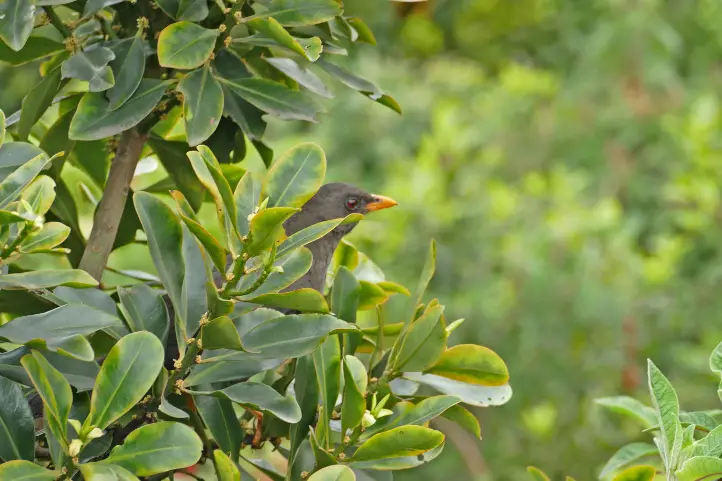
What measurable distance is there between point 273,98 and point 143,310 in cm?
39

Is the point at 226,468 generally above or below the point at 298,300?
below

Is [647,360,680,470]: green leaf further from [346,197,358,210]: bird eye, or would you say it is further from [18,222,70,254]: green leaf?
[346,197,358,210]: bird eye

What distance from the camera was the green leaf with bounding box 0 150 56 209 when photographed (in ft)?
3.77

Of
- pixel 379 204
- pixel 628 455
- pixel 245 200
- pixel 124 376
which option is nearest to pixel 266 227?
pixel 245 200

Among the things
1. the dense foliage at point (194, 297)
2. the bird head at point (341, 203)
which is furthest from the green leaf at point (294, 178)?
the bird head at point (341, 203)

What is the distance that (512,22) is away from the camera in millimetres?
8258

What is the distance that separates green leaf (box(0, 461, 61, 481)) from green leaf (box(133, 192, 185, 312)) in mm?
261

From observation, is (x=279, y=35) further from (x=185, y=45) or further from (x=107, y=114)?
(x=107, y=114)

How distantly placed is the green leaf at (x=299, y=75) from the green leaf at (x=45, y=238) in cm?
50

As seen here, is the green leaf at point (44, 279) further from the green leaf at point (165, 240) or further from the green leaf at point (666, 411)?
the green leaf at point (666, 411)

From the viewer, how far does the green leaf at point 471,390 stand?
146 cm

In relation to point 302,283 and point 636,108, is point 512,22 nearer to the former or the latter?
point 636,108

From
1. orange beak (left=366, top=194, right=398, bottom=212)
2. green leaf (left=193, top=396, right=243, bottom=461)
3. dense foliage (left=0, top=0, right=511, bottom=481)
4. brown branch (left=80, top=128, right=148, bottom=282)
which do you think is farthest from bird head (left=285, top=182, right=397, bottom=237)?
green leaf (left=193, top=396, right=243, bottom=461)

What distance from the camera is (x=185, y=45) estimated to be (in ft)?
4.42
